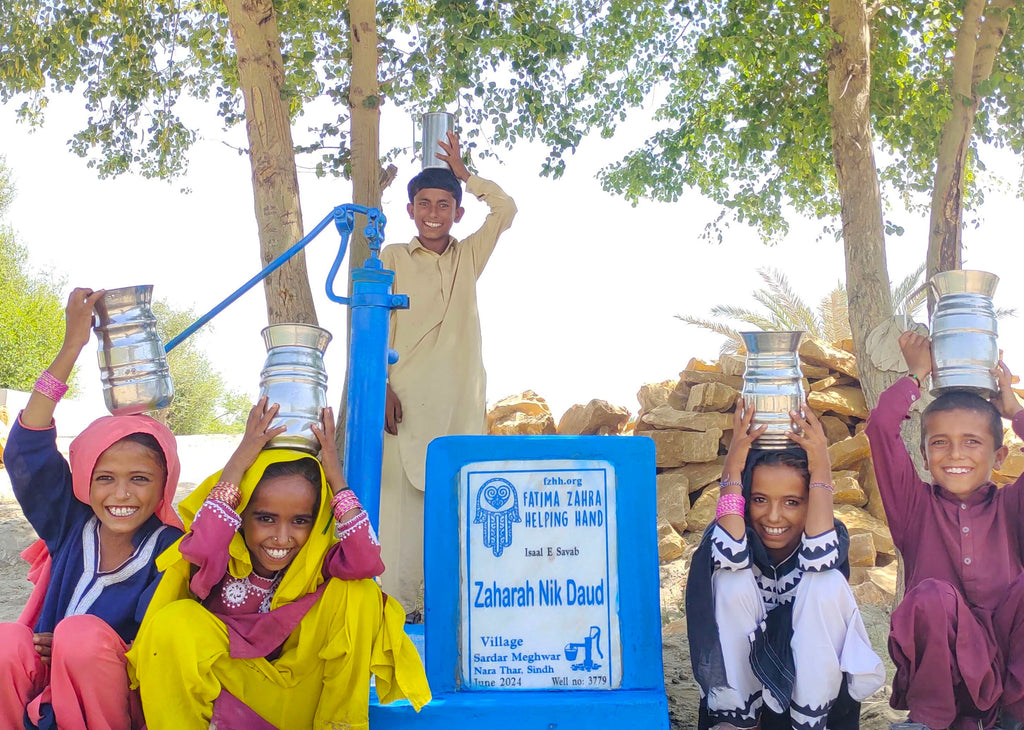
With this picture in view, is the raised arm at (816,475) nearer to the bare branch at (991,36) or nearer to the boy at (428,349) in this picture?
the boy at (428,349)

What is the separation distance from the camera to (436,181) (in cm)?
415

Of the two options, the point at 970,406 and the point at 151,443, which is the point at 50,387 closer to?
the point at 151,443

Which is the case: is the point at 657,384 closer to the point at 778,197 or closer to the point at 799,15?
the point at 778,197

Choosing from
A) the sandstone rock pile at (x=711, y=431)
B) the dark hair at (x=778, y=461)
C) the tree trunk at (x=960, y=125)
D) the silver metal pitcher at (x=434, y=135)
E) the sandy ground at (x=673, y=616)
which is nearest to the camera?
the dark hair at (x=778, y=461)

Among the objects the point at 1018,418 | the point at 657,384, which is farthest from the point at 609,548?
the point at 657,384

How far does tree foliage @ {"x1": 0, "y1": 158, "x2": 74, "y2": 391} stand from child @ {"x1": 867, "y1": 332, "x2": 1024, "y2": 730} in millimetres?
25659

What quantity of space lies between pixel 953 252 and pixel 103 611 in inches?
187

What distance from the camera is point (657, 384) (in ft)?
34.3

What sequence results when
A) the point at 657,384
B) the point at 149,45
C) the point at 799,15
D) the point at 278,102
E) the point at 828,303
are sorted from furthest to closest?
the point at 828,303 → the point at 657,384 → the point at 149,45 → the point at 799,15 → the point at 278,102

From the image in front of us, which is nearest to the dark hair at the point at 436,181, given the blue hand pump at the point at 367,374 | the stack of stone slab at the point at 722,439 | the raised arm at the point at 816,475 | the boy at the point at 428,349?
the boy at the point at 428,349

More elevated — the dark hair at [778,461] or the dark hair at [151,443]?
the dark hair at [151,443]

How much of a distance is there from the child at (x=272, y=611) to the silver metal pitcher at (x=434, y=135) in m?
2.05

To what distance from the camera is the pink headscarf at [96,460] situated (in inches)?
111

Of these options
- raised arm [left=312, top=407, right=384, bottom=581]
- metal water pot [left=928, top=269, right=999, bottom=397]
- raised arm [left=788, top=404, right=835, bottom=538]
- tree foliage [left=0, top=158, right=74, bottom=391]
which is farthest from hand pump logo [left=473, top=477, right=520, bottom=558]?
tree foliage [left=0, top=158, right=74, bottom=391]
